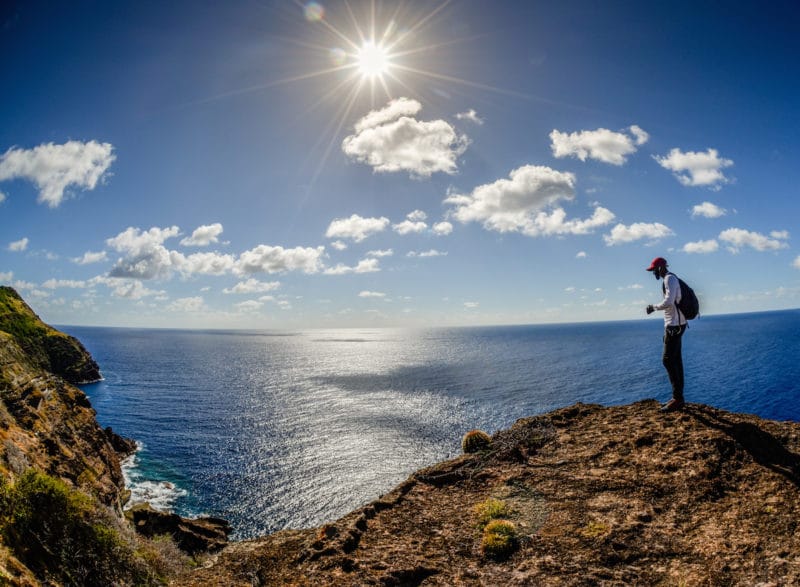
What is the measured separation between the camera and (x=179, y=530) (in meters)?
29.9

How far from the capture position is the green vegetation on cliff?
7531 centimetres

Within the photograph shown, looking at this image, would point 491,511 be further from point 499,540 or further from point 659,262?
point 659,262

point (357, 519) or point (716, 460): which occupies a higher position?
point (716, 460)

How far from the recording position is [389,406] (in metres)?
82.4

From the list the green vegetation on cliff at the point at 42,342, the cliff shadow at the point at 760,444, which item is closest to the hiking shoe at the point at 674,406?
the cliff shadow at the point at 760,444

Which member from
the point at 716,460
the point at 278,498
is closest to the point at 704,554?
the point at 716,460

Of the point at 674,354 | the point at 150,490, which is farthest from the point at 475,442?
the point at 150,490

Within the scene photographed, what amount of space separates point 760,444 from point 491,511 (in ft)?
22.7

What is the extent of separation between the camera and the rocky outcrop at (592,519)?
723 centimetres

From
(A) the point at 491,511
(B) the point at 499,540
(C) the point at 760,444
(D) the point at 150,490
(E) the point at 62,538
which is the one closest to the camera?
(B) the point at 499,540

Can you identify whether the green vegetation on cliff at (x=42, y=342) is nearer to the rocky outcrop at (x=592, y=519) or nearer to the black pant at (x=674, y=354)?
the rocky outcrop at (x=592, y=519)

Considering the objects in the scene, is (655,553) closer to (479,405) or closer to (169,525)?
(169,525)

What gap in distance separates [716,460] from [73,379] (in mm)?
125377

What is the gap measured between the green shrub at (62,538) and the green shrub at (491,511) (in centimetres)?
903
